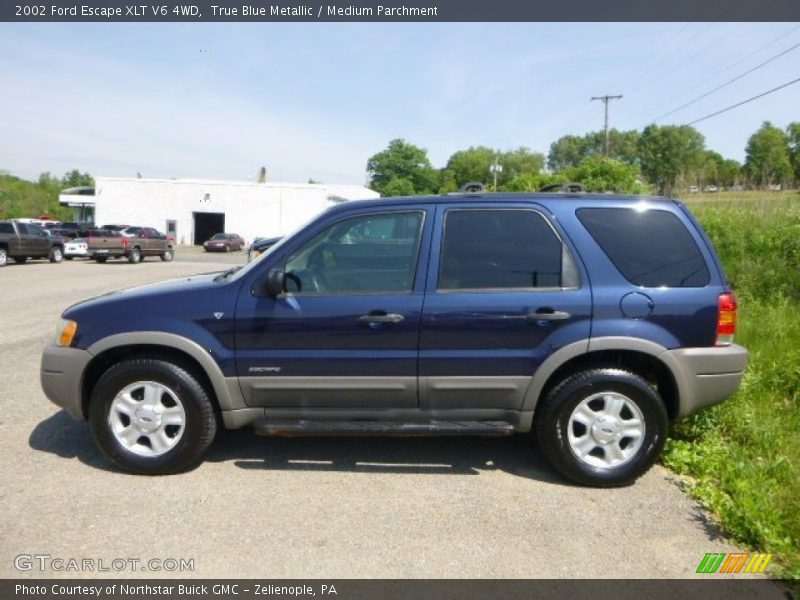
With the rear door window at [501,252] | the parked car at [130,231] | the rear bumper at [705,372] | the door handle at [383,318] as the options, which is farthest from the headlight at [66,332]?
the parked car at [130,231]

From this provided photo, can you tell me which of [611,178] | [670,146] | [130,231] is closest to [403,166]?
[670,146]

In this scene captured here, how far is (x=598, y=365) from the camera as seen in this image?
11.8 ft

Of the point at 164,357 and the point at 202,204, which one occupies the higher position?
the point at 202,204

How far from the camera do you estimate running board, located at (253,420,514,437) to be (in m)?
3.52

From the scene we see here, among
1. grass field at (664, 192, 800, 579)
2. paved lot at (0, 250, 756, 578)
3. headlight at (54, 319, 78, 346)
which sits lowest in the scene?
paved lot at (0, 250, 756, 578)

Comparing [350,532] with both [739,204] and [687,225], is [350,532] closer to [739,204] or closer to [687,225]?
[687,225]

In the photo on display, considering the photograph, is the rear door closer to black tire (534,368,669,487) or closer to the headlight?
black tire (534,368,669,487)

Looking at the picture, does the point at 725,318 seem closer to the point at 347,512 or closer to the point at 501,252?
the point at 501,252

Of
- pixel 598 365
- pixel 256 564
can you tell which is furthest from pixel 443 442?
pixel 256 564

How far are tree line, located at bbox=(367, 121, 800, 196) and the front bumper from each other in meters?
11.9

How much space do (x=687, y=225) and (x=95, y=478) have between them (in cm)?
437

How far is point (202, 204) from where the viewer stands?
43.3m

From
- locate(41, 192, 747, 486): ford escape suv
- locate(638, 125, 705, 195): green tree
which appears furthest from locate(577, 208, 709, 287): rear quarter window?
locate(638, 125, 705, 195): green tree

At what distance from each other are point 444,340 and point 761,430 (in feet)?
8.65
